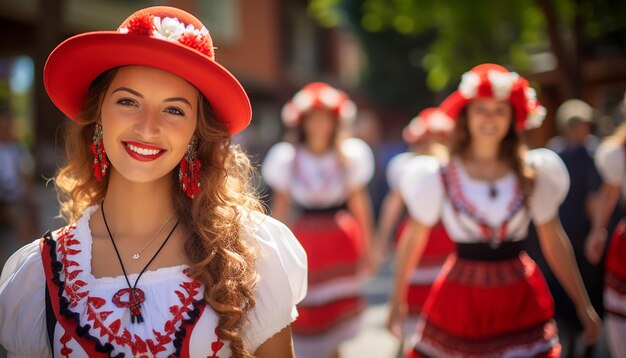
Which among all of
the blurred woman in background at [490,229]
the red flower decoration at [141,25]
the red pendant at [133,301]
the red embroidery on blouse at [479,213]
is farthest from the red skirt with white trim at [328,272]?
the red flower decoration at [141,25]

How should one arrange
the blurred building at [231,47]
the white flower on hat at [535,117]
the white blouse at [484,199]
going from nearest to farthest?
the white blouse at [484,199] → the white flower on hat at [535,117] → the blurred building at [231,47]

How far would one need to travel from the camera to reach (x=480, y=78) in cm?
349

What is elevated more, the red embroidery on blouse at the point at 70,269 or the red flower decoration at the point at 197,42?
the red flower decoration at the point at 197,42

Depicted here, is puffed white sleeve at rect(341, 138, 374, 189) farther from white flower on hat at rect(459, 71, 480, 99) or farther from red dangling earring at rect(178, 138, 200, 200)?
red dangling earring at rect(178, 138, 200, 200)

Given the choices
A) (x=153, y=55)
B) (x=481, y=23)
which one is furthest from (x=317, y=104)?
(x=481, y=23)

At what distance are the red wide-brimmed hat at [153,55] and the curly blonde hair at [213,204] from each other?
8cm

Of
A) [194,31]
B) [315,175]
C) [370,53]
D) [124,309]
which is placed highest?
[194,31]

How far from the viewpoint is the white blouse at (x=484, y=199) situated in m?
3.27

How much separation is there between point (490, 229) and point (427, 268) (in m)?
2.37

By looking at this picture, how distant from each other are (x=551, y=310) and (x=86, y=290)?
8.02ft

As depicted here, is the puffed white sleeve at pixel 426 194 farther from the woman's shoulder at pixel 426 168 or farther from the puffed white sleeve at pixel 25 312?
the puffed white sleeve at pixel 25 312

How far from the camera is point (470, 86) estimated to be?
11.5ft

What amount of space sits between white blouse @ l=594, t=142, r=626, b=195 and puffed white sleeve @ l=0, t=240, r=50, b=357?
384cm

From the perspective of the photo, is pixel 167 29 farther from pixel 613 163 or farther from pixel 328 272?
pixel 613 163
